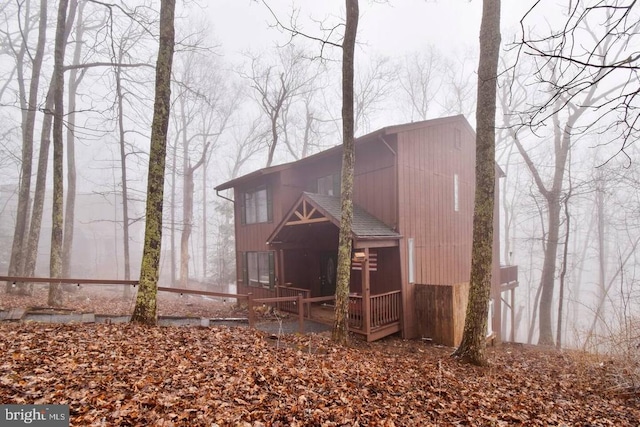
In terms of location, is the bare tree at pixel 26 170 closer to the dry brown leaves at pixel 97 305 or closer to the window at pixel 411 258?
the dry brown leaves at pixel 97 305

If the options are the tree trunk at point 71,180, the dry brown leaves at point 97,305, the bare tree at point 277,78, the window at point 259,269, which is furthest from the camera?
the bare tree at point 277,78

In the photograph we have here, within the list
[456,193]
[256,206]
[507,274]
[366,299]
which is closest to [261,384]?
[366,299]

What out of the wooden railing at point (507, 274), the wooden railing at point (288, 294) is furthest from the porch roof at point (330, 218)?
the wooden railing at point (507, 274)

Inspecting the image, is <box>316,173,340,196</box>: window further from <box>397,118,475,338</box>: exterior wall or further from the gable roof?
<box>397,118,475,338</box>: exterior wall

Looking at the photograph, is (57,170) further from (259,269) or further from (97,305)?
(259,269)

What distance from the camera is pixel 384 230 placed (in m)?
10.1

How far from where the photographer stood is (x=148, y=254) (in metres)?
6.76

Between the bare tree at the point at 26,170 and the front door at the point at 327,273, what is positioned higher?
the bare tree at the point at 26,170

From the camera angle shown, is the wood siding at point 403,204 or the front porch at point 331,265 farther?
the wood siding at point 403,204

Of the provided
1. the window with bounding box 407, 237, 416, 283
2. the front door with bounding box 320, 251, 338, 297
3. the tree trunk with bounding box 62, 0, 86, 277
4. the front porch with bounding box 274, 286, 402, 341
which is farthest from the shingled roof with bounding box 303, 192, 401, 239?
the tree trunk with bounding box 62, 0, 86, 277

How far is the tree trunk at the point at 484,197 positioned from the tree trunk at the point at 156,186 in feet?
22.0

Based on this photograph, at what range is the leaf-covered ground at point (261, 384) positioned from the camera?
12.1 ft

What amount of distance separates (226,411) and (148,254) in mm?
4178

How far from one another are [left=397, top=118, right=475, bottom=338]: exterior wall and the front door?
3.56 m
